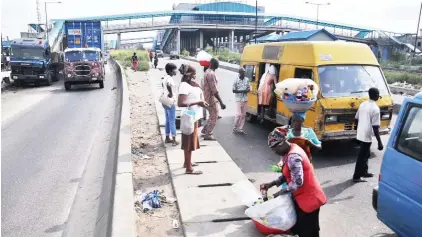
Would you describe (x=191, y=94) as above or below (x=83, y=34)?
below

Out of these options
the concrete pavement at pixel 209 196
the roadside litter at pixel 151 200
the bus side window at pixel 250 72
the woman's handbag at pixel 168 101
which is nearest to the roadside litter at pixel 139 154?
the concrete pavement at pixel 209 196

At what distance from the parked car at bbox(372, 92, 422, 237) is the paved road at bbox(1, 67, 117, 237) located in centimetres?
357

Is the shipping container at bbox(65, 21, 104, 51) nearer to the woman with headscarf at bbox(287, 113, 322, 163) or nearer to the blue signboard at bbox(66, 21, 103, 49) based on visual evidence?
the blue signboard at bbox(66, 21, 103, 49)

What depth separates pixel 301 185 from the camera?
3465mm

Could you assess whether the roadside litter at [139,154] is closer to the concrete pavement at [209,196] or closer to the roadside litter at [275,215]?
the concrete pavement at [209,196]

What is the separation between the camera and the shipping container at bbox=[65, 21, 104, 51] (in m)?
28.0

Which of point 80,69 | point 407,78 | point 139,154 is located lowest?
point 139,154

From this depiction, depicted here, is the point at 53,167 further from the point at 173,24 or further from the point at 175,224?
the point at 173,24

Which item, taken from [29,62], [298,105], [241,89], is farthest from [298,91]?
[29,62]

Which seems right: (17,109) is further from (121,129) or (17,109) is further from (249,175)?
(249,175)

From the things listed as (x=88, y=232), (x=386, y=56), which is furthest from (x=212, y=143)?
(x=386, y=56)

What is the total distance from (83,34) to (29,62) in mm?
6793

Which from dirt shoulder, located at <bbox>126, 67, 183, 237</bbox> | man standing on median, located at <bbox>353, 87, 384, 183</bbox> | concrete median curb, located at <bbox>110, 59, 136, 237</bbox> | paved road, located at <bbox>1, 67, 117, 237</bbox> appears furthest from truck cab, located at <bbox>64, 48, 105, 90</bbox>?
man standing on median, located at <bbox>353, 87, 384, 183</bbox>

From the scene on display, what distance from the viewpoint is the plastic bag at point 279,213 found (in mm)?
3709
